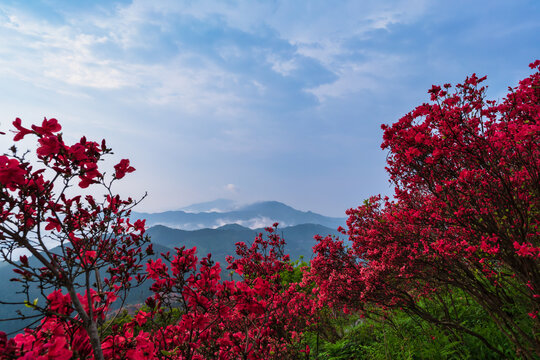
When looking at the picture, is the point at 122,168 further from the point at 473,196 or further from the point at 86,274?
the point at 473,196

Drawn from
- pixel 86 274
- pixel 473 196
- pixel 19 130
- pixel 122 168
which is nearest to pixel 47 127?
pixel 19 130

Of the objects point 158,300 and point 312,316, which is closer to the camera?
point 158,300

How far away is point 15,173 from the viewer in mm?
1879

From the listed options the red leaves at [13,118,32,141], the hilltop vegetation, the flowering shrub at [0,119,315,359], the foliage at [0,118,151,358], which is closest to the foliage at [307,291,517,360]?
the hilltop vegetation

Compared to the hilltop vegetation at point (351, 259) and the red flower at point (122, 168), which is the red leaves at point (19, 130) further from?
the red flower at point (122, 168)

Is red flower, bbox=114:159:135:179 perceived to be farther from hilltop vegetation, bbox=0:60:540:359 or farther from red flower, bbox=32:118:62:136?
red flower, bbox=32:118:62:136

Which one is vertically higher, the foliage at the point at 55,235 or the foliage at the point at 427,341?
the foliage at the point at 55,235

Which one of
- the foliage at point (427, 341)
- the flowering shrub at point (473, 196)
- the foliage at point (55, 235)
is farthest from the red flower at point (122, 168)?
the foliage at point (427, 341)

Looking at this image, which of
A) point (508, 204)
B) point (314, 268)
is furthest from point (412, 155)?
point (314, 268)

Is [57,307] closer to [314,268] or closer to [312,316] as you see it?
[314,268]

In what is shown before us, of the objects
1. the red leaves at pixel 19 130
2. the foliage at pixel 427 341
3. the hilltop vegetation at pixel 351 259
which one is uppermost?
the red leaves at pixel 19 130

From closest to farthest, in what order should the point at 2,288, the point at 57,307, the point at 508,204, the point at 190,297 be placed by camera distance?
1. the point at 57,307
2. the point at 190,297
3. the point at 508,204
4. the point at 2,288

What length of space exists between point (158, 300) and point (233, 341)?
1.38 m

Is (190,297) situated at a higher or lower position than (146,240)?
lower
